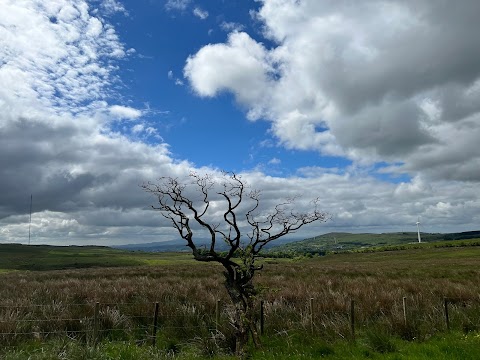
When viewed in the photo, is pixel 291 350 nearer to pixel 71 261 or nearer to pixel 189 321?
pixel 189 321

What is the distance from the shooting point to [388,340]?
11719 millimetres

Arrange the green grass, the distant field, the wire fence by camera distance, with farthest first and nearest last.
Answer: the distant field < the wire fence < the green grass

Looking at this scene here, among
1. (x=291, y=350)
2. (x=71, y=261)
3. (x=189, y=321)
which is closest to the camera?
(x=291, y=350)

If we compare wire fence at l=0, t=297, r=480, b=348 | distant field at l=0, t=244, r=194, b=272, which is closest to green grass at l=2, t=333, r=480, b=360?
wire fence at l=0, t=297, r=480, b=348

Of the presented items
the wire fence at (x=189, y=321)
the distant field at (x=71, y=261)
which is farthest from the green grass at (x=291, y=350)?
the distant field at (x=71, y=261)

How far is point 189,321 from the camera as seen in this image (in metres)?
14.3

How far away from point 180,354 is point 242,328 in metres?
2.34

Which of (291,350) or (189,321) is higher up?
(189,321)

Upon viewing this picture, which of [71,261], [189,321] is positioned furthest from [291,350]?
[71,261]

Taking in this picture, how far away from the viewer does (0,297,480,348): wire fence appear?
12.8 metres

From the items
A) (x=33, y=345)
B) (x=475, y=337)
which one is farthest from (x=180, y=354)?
(x=475, y=337)

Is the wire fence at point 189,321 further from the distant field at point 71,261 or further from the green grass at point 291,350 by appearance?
the distant field at point 71,261

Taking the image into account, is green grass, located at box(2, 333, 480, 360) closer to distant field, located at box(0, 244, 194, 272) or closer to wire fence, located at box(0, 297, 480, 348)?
wire fence, located at box(0, 297, 480, 348)

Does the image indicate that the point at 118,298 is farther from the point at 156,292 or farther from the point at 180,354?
the point at 180,354
